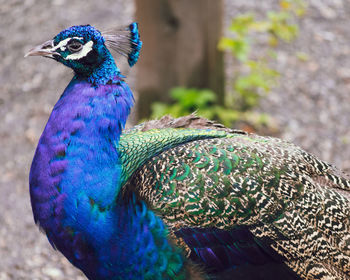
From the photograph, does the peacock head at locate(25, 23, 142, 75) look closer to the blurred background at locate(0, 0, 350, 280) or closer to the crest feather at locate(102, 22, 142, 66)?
the crest feather at locate(102, 22, 142, 66)

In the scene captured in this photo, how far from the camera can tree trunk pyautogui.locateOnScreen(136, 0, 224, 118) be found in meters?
4.44

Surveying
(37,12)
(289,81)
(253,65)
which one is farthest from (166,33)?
(37,12)

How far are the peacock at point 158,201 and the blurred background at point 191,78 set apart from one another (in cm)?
153

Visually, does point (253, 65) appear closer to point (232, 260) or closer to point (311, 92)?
point (311, 92)

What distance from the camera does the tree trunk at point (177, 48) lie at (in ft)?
14.6

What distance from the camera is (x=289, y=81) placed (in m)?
5.73

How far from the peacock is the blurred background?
1529mm

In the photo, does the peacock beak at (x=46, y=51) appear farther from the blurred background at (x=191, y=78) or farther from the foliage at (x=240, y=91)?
the foliage at (x=240, y=91)

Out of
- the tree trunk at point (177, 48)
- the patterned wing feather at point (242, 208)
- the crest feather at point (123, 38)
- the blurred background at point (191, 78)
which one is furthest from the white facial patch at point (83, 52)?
the tree trunk at point (177, 48)

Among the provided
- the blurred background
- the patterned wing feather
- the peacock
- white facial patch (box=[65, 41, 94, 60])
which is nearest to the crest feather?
the peacock

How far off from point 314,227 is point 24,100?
12.4 feet

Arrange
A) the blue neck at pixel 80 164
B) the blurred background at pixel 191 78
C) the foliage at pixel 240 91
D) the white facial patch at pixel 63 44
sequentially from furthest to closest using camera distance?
1. the foliage at pixel 240 91
2. the blurred background at pixel 191 78
3. the white facial patch at pixel 63 44
4. the blue neck at pixel 80 164

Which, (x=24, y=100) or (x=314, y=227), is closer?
(x=314, y=227)

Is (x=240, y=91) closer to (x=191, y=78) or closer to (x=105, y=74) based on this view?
(x=191, y=78)
